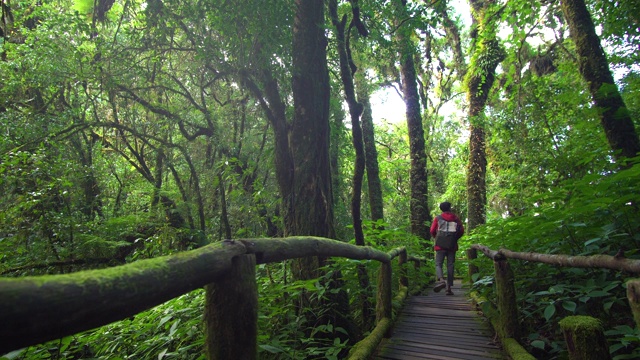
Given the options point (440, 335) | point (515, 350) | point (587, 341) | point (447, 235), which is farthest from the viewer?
point (447, 235)

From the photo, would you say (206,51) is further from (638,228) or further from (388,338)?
(638,228)

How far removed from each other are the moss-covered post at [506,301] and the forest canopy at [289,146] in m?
0.26

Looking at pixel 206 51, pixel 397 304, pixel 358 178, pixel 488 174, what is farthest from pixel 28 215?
pixel 488 174

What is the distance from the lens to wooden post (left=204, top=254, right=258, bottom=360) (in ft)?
5.09

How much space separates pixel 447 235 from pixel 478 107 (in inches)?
275

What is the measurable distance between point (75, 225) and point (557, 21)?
1659 cm

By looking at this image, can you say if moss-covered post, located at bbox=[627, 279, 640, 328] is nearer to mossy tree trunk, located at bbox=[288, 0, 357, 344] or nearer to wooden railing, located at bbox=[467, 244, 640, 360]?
wooden railing, located at bbox=[467, 244, 640, 360]

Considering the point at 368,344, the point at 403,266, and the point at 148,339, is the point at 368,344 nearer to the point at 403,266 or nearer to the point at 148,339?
the point at 148,339

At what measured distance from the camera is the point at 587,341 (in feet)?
6.33

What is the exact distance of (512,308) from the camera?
3617mm

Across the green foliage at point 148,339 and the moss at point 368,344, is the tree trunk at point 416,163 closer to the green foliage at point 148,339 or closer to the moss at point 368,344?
the moss at point 368,344

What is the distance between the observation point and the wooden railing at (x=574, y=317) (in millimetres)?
1911

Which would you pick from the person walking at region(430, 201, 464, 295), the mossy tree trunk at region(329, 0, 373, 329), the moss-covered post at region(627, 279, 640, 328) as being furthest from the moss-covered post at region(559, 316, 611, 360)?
the person walking at region(430, 201, 464, 295)

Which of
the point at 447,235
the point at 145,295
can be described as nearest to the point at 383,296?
the point at 447,235
